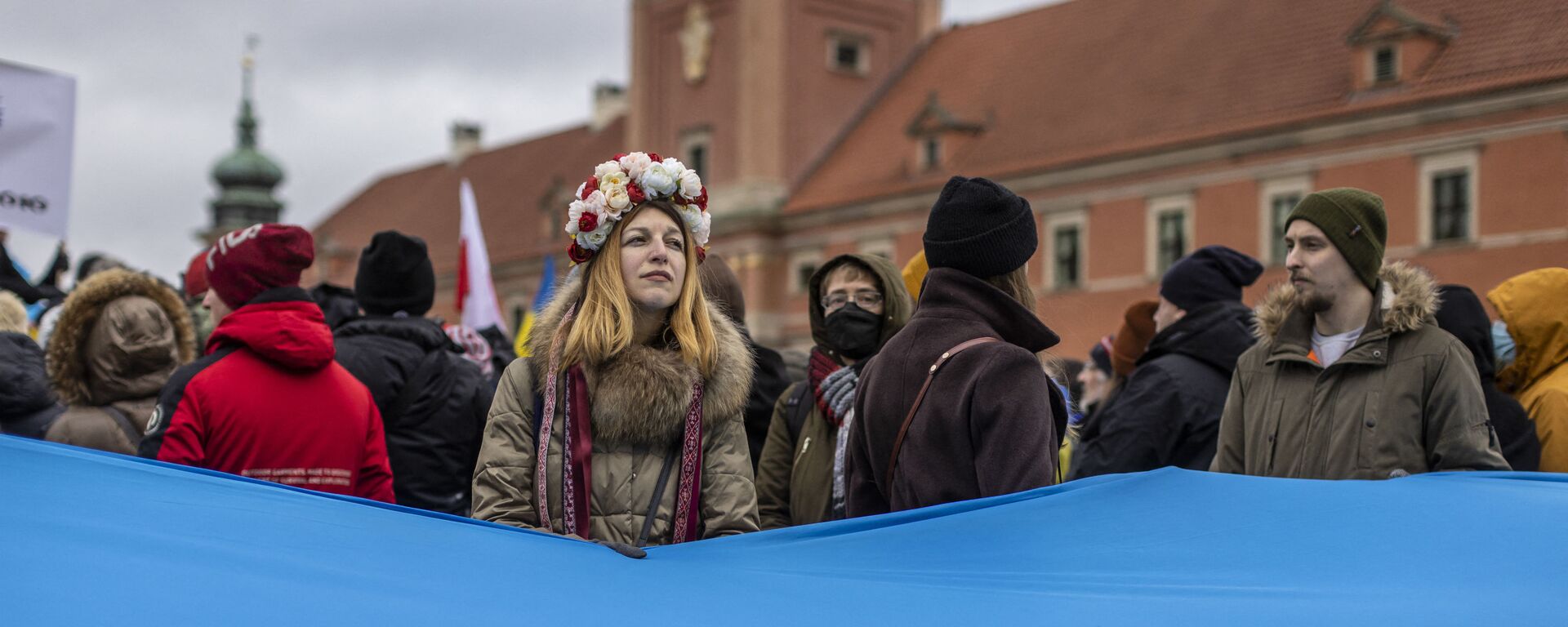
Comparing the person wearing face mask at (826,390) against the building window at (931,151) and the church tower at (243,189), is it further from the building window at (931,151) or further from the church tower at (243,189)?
the church tower at (243,189)

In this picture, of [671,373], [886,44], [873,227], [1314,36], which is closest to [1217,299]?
[671,373]

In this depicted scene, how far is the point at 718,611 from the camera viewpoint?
3092mm

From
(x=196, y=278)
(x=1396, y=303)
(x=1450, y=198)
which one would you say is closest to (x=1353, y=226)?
(x=1396, y=303)

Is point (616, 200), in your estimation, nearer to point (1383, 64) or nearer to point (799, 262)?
point (1383, 64)

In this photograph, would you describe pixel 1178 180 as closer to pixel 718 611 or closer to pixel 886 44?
pixel 886 44

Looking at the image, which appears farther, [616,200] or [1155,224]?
[1155,224]

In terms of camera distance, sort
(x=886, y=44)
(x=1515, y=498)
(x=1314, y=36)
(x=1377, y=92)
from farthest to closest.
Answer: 1. (x=886, y=44)
2. (x=1314, y=36)
3. (x=1377, y=92)
4. (x=1515, y=498)

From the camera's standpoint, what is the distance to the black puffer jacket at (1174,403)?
617 centimetres

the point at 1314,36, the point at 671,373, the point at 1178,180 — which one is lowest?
the point at 671,373

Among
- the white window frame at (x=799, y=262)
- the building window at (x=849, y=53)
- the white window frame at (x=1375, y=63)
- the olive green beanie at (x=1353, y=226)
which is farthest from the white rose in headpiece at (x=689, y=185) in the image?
the building window at (x=849, y=53)

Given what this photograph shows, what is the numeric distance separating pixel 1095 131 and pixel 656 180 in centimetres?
3295

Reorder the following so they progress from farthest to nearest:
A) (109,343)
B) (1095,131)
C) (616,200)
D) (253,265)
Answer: (1095,131), (109,343), (253,265), (616,200)

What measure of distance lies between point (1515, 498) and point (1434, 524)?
0.31 meters

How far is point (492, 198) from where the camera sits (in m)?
56.7
